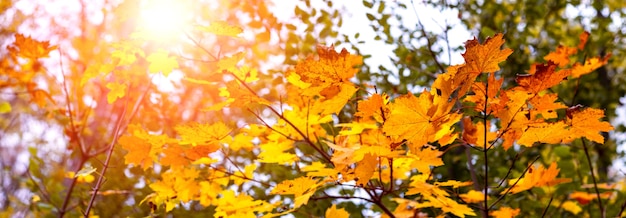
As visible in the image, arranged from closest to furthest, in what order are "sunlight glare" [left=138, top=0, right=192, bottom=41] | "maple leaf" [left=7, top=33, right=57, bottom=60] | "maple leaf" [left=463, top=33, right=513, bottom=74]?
"maple leaf" [left=463, top=33, right=513, bottom=74] < "sunlight glare" [left=138, top=0, right=192, bottom=41] < "maple leaf" [left=7, top=33, right=57, bottom=60]

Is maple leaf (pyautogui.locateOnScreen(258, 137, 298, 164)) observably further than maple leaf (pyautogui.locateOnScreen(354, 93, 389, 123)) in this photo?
Yes

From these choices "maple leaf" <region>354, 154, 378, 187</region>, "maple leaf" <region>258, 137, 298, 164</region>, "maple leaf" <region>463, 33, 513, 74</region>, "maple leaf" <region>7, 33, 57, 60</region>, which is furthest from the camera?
"maple leaf" <region>7, 33, 57, 60</region>

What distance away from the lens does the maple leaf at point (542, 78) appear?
79 cm

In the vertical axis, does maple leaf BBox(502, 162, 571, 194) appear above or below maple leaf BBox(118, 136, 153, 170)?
below

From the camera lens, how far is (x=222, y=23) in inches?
39.4

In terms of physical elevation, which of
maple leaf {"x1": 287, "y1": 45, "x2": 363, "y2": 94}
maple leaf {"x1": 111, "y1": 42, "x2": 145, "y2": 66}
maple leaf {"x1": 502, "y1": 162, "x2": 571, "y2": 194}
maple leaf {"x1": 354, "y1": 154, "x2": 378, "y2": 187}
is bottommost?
maple leaf {"x1": 354, "y1": 154, "x2": 378, "y2": 187}

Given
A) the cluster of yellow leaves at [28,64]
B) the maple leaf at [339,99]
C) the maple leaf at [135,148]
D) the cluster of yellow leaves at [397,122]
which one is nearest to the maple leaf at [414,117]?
the cluster of yellow leaves at [397,122]

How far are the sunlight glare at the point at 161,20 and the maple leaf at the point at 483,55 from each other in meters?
0.77

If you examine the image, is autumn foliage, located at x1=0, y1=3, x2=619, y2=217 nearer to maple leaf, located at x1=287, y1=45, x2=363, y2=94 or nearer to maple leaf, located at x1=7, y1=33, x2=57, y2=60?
maple leaf, located at x1=287, y1=45, x2=363, y2=94

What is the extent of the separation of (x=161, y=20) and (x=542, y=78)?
1.07 m

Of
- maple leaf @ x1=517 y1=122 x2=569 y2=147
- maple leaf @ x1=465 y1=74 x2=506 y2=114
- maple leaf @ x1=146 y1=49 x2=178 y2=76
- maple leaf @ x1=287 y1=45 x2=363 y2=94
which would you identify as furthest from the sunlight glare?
maple leaf @ x1=517 y1=122 x2=569 y2=147

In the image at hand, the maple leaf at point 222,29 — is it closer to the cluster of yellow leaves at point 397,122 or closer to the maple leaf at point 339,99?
the cluster of yellow leaves at point 397,122

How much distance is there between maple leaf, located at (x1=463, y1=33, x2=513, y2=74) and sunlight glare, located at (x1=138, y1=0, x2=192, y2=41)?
0.77 m

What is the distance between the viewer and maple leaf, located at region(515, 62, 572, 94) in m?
0.79
